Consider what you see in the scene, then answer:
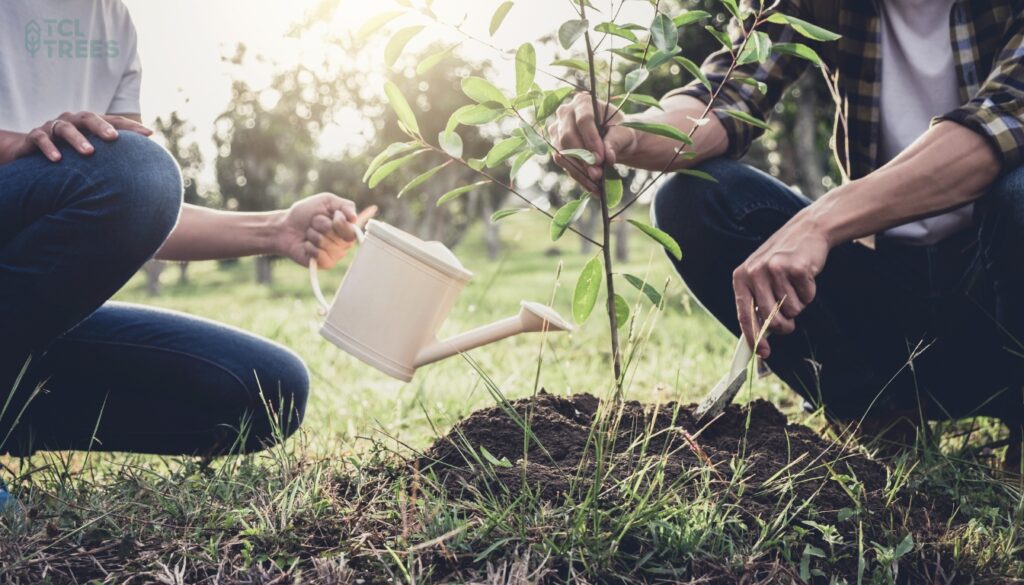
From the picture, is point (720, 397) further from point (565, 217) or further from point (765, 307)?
point (565, 217)

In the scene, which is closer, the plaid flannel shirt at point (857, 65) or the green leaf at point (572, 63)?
the green leaf at point (572, 63)

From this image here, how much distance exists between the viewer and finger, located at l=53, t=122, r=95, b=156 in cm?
166

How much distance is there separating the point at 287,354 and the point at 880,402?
1.55 m

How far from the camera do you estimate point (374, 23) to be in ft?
4.70

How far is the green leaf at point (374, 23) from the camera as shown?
1419 mm

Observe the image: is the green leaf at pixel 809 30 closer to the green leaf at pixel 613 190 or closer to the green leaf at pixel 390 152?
the green leaf at pixel 613 190

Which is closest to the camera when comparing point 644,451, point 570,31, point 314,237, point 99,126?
point 570,31

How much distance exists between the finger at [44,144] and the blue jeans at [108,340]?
2cm

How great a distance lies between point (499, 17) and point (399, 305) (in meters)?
0.69

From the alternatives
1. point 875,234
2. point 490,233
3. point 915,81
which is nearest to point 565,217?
point 875,234

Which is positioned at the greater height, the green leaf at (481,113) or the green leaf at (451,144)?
the green leaf at (481,113)

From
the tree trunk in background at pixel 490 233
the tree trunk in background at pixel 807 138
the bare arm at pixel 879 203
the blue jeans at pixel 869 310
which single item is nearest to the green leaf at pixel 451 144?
the bare arm at pixel 879 203

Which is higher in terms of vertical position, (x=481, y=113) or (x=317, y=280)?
(x=481, y=113)

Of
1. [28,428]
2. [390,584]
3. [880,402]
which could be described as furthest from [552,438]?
[28,428]
